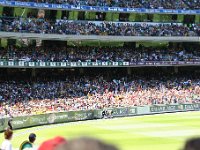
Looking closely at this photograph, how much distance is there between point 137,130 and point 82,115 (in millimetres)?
7509

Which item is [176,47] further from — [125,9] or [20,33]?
[20,33]

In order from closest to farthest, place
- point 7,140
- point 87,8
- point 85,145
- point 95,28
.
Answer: point 85,145
point 7,140
point 87,8
point 95,28

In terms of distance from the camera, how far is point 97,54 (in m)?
52.9

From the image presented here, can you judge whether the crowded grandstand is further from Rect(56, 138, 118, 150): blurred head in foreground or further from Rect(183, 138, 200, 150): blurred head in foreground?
Rect(56, 138, 118, 150): blurred head in foreground

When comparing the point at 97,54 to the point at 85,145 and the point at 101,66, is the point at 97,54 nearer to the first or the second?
the point at 101,66

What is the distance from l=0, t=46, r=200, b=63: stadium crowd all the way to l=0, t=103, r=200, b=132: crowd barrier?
9.09m

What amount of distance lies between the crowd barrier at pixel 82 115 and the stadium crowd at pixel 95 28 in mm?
11953

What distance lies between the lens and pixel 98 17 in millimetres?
56688

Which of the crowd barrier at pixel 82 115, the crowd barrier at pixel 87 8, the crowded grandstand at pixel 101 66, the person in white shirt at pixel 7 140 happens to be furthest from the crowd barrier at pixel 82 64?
the person in white shirt at pixel 7 140

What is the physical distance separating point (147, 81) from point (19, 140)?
1115 inches

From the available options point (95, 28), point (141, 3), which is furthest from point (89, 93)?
point (141, 3)

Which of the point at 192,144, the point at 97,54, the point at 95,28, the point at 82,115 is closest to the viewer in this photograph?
the point at 192,144

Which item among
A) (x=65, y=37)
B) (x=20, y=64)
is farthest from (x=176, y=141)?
(x=65, y=37)

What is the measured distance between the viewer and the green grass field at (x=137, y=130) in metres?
27.7
